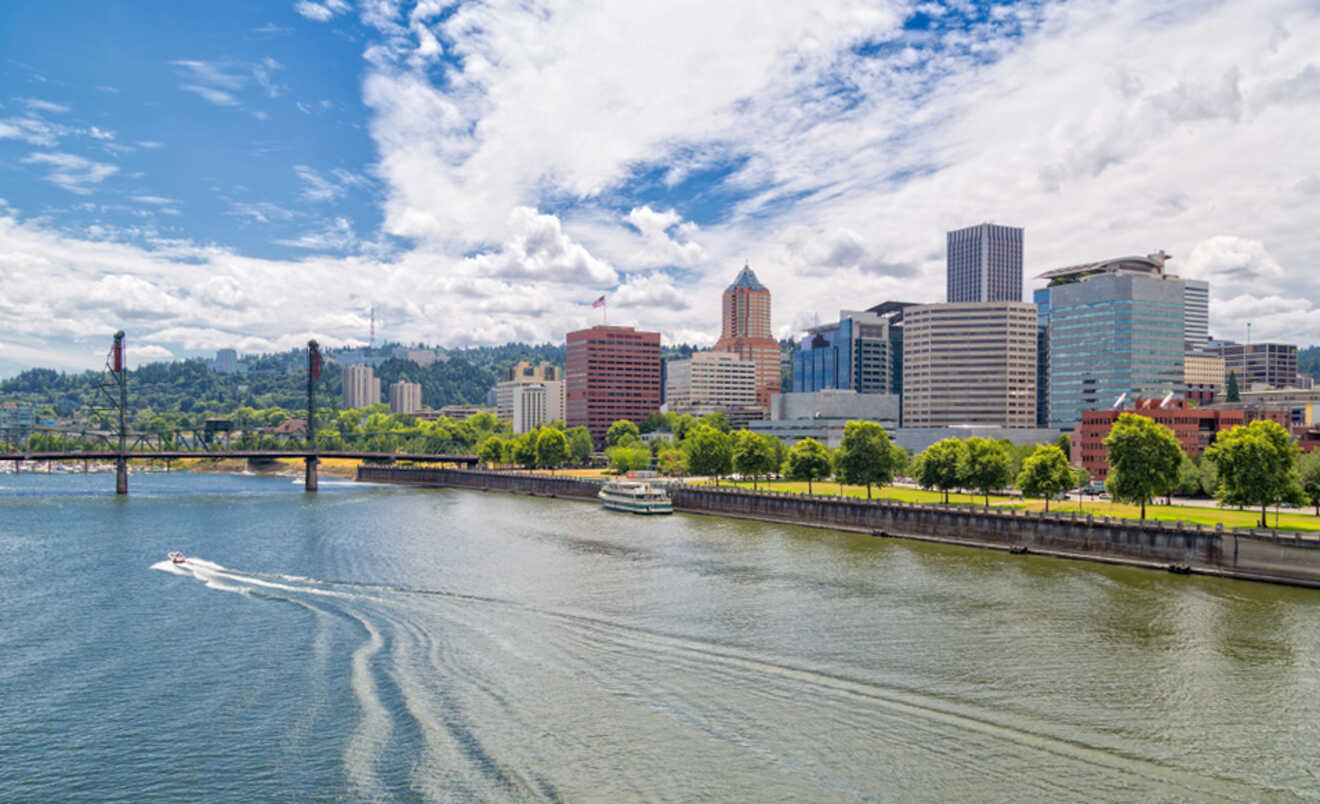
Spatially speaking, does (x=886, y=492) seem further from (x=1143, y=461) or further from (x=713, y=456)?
(x=1143, y=461)

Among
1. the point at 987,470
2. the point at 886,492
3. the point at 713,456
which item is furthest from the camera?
the point at 713,456

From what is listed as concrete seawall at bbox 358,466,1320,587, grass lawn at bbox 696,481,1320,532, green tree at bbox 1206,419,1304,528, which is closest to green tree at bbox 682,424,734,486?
grass lawn at bbox 696,481,1320,532

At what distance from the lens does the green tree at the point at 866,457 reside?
122 m

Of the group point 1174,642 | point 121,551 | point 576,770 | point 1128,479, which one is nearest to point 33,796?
point 576,770

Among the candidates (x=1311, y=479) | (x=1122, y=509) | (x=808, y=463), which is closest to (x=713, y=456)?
(x=808, y=463)

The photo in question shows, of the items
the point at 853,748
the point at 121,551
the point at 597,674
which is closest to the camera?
the point at 853,748

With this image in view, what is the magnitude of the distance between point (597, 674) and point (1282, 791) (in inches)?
1122

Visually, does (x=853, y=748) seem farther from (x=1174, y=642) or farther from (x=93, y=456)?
(x=93, y=456)

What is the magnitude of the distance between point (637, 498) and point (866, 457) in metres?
36.1

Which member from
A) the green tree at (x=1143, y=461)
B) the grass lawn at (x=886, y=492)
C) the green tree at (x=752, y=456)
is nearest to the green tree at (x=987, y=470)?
the grass lawn at (x=886, y=492)

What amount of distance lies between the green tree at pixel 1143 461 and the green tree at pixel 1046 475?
603 centimetres

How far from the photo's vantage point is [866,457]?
12181 cm

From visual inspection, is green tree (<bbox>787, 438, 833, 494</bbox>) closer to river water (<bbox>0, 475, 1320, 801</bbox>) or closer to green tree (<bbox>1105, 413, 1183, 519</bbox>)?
green tree (<bbox>1105, 413, 1183, 519</bbox>)

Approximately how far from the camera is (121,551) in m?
83.6
